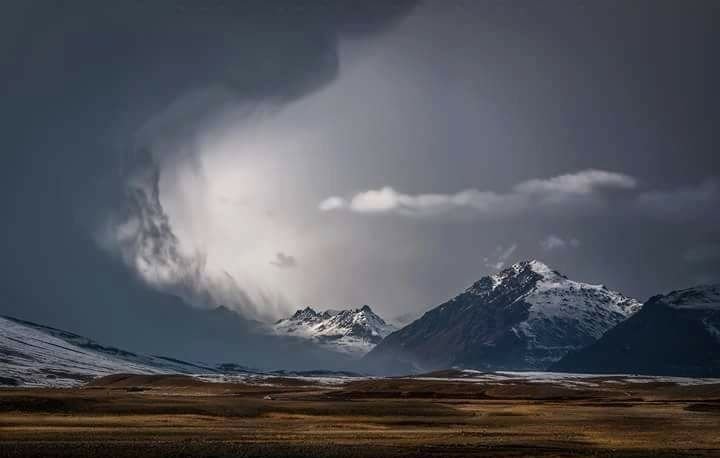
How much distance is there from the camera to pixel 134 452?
210 ft

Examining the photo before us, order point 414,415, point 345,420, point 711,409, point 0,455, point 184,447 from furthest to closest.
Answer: point 711,409
point 414,415
point 345,420
point 184,447
point 0,455

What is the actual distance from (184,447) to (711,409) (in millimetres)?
108381

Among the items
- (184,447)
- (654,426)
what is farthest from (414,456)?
(654,426)

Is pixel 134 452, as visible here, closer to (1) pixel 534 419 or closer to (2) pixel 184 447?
(2) pixel 184 447

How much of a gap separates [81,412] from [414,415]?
46.0m

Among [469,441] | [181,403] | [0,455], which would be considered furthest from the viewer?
[181,403]

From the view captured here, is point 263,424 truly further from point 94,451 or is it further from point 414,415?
point 94,451

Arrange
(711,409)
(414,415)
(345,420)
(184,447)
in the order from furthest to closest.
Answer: (711,409), (414,415), (345,420), (184,447)

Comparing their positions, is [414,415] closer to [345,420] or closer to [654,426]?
[345,420]

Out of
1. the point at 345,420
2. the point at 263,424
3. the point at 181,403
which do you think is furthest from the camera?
the point at 181,403

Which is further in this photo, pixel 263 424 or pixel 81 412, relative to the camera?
pixel 81 412

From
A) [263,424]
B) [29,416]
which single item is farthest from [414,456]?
[29,416]

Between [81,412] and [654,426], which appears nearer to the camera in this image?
[654,426]

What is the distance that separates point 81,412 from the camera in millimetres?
108312
